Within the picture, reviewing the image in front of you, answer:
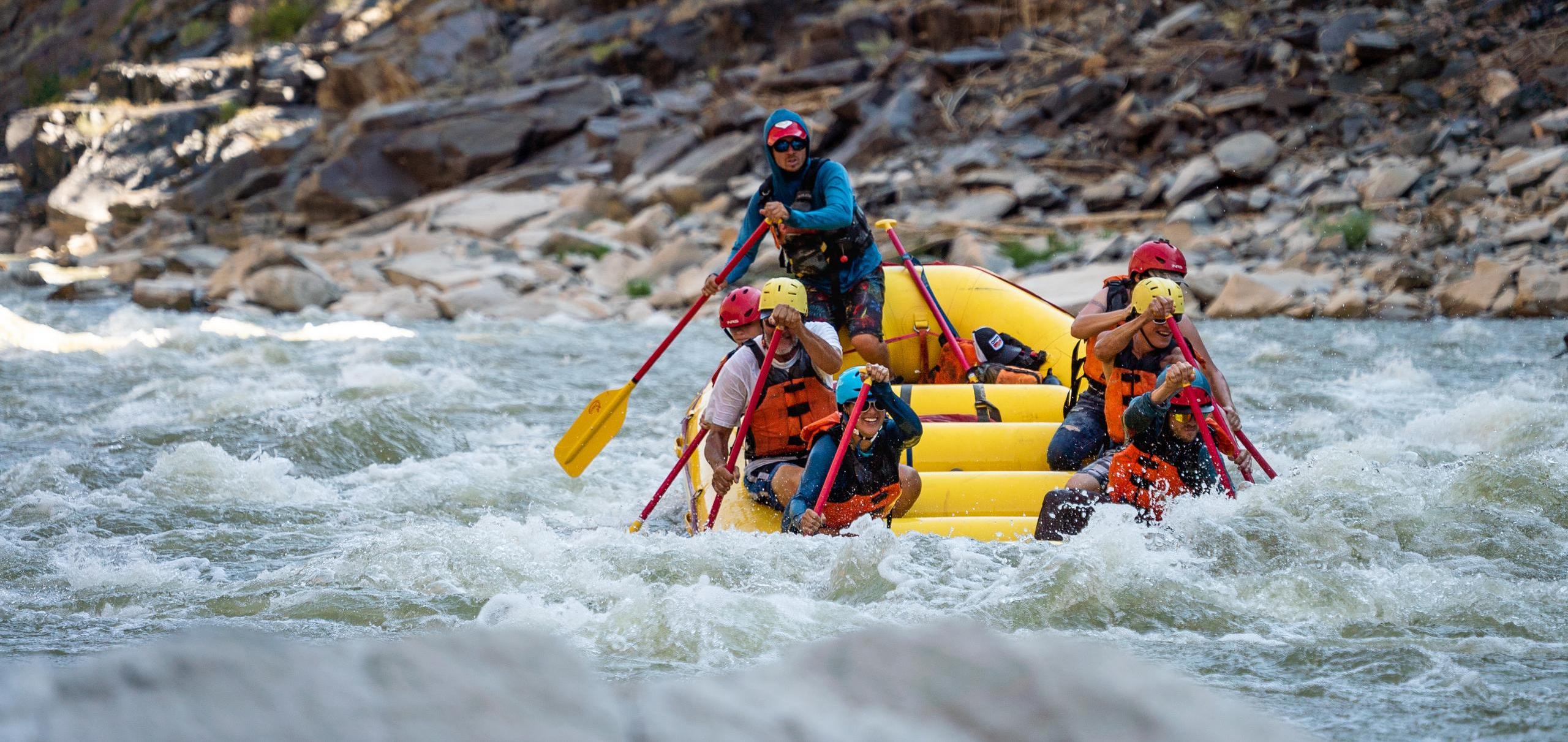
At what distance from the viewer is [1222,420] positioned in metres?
4.37

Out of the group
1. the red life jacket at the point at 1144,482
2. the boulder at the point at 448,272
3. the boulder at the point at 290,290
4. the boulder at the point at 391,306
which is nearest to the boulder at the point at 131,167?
the boulder at the point at 448,272

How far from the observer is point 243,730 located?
1.38 metres

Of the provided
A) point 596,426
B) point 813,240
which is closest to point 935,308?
point 813,240

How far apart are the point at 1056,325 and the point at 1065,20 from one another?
50.4ft

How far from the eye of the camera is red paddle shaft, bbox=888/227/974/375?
5.86 m

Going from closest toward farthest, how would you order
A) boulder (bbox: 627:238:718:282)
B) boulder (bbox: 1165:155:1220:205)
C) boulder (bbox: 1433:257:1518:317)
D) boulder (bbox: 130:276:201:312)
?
1. boulder (bbox: 1433:257:1518:317)
2. boulder (bbox: 1165:155:1220:205)
3. boulder (bbox: 130:276:201:312)
4. boulder (bbox: 627:238:718:282)

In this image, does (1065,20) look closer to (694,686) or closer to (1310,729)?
(1310,729)

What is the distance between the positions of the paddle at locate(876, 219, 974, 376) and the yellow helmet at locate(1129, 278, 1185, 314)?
145 centimetres

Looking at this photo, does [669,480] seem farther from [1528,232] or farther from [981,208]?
[981,208]

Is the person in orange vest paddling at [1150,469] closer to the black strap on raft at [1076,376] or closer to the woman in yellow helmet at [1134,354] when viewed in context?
the woman in yellow helmet at [1134,354]

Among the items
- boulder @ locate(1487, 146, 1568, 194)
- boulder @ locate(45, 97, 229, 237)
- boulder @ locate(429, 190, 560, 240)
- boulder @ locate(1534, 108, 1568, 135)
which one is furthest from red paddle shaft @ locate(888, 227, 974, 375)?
boulder @ locate(45, 97, 229, 237)

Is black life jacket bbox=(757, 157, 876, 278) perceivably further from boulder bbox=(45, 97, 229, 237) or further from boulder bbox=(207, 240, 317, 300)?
boulder bbox=(45, 97, 229, 237)

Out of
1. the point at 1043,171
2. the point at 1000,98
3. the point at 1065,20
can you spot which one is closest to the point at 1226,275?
the point at 1043,171

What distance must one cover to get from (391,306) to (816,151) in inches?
278
